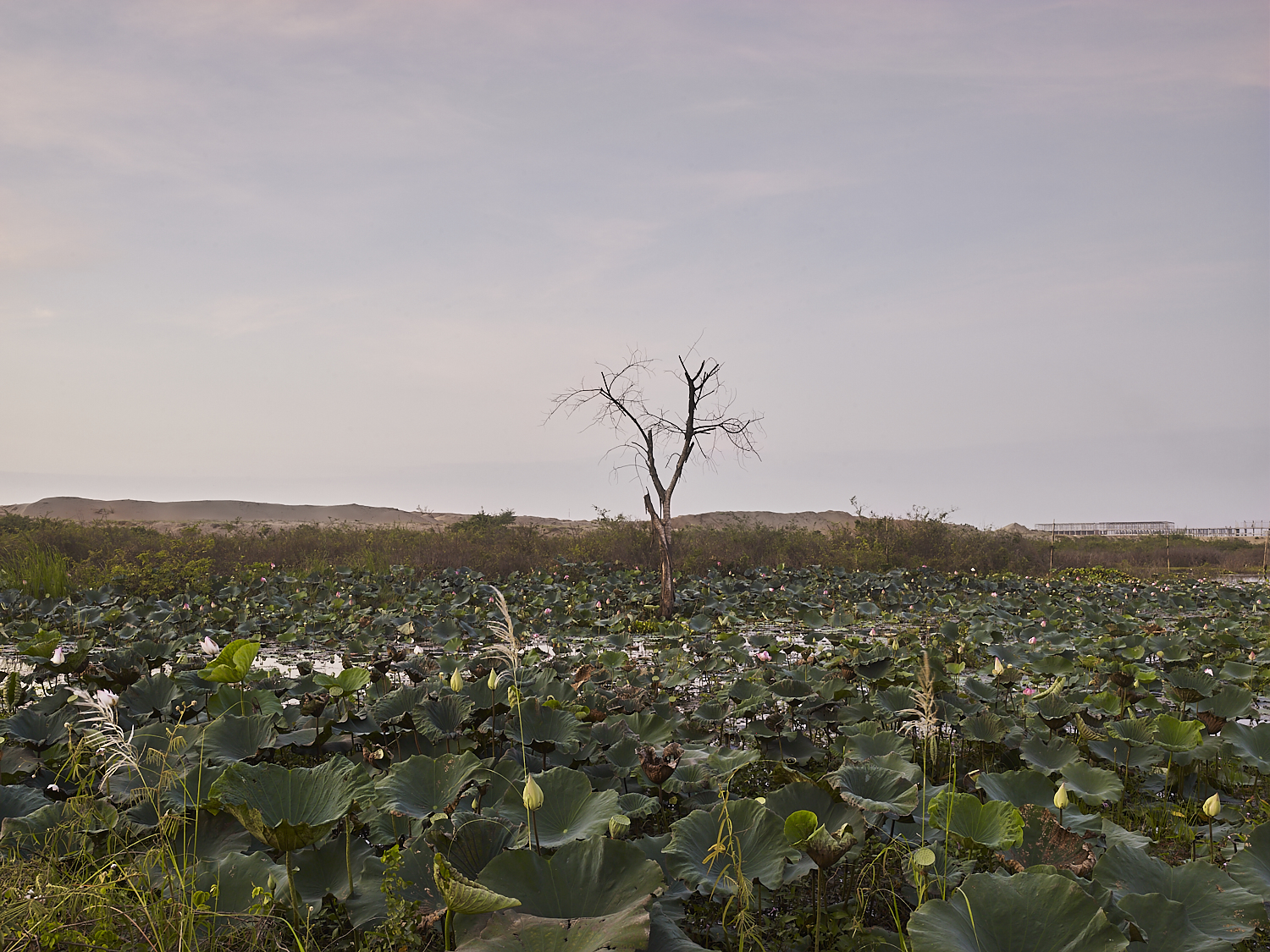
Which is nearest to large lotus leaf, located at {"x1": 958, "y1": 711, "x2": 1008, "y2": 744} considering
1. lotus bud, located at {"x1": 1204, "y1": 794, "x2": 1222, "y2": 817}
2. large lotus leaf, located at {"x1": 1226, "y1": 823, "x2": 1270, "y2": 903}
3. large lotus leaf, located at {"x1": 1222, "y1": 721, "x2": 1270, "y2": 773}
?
large lotus leaf, located at {"x1": 1222, "y1": 721, "x2": 1270, "y2": 773}

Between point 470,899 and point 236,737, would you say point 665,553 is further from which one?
point 470,899

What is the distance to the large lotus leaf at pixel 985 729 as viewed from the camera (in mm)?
3986

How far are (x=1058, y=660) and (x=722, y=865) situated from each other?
15.9 ft

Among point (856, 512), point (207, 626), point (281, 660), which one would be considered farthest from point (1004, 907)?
point (856, 512)

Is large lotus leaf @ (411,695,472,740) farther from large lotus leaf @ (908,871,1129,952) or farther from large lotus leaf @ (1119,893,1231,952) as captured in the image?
large lotus leaf @ (1119,893,1231,952)

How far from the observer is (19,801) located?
3.04 metres

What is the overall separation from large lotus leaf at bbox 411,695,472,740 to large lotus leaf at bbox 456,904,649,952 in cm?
205

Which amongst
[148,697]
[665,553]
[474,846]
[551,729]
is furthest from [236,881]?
[665,553]

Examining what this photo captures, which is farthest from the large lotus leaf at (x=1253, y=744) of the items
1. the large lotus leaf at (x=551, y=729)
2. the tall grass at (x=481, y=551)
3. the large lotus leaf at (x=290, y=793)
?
the tall grass at (x=481, y=551)

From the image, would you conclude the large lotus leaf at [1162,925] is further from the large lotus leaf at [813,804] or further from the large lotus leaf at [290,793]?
the large lotus leaf at [290,793]

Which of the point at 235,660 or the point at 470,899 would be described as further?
the point at 235,660

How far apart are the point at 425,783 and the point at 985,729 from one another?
9.61 ft

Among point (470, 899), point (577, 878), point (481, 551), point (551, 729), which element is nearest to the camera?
point (470, 899)

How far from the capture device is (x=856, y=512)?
21.8m
